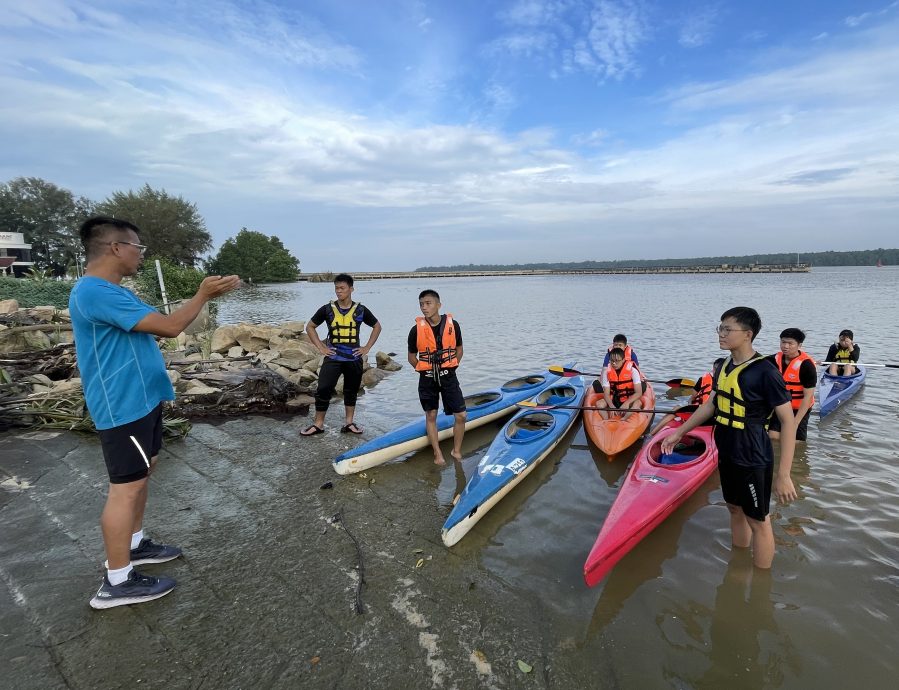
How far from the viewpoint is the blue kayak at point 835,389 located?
757cm

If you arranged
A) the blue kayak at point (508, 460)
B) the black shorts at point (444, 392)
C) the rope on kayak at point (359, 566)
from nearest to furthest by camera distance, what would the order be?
the rope on kayak at point (359, 566) < the blue kayak at point (508, 460) < the black shorts at point (444, 392)

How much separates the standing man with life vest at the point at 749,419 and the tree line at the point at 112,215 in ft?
117

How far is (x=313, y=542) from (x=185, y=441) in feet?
10.5

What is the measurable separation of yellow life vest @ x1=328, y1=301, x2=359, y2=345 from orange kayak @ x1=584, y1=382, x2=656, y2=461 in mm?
3587

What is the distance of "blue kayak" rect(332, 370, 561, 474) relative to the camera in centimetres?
521

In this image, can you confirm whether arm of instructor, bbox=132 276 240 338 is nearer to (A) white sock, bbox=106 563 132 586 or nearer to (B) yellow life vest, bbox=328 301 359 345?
(A) white sock, bbox=106 563 132 586

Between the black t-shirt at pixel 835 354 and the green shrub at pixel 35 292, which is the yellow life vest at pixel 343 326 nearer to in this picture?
the black t-shirt at pixel 835 354

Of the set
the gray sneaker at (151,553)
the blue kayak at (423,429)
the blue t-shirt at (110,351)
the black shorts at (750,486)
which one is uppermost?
the blue t-shirt at (110,351)

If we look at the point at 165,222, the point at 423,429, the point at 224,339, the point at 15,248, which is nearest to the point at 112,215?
the point at 165,222

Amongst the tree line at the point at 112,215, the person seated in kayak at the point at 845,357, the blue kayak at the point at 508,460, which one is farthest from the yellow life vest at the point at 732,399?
the tree line at the point at 112,215

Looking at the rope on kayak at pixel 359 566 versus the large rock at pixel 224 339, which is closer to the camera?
the rope on kayak at pixel 359 566

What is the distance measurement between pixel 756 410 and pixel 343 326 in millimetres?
4565

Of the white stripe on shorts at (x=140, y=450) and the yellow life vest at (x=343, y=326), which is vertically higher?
the yellow life vest at (x=343, y=326)

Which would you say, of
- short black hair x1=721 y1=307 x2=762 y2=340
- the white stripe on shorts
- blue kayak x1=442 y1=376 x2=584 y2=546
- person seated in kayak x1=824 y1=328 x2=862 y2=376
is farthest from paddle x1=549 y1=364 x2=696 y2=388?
the white stripe on shorts
